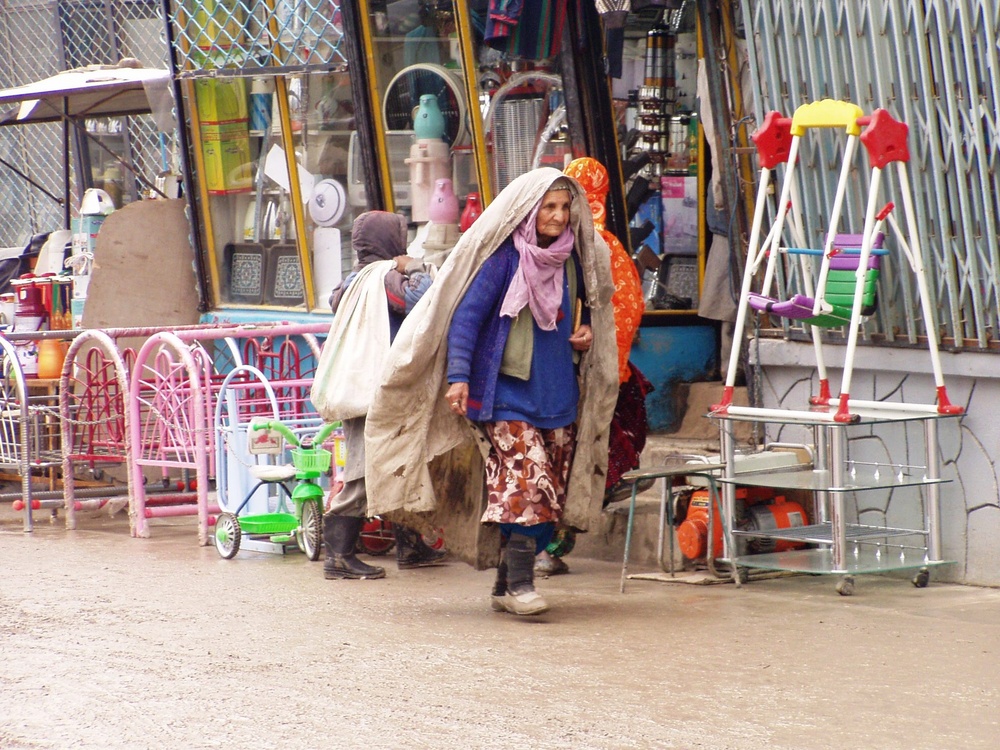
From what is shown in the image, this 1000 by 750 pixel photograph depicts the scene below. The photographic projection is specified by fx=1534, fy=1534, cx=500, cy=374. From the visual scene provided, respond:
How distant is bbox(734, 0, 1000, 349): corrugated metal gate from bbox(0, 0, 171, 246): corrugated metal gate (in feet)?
29.2

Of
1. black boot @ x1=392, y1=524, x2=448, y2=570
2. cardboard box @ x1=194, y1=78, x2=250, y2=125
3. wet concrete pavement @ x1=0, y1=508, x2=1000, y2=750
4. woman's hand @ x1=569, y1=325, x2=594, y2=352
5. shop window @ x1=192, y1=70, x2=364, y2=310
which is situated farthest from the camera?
cardboard box @ x1=194, y1=78, x2=250, y2=125

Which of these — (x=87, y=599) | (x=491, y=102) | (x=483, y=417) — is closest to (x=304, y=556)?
(x=87, y=599)

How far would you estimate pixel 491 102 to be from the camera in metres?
8.98

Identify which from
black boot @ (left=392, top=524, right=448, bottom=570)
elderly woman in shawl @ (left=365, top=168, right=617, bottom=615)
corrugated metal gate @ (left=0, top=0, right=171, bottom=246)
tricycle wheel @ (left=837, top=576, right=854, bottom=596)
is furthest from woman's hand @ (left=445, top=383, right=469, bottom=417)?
corrugated metal gate @ (left=0, top=0, right=171, bottom=246)

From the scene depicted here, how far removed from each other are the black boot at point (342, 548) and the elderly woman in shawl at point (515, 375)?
0.97m

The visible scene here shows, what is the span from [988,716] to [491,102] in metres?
5.45

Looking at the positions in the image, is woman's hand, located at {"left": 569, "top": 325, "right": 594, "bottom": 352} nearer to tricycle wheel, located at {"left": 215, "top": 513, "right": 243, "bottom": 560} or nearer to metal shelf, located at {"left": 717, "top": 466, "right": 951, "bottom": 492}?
metal shelf, located at {"left": 717, "top": 466, "right": 951, "bottom": 492}

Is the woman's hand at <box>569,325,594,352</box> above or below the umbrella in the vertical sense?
below

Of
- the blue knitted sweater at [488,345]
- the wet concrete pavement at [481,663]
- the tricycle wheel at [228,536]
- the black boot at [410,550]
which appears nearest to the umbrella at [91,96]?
the tricycle wheel at [228,536]

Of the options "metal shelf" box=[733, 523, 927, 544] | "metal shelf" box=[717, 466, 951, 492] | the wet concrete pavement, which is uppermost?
"metal shelf" box=[717, 466, 951, 492]

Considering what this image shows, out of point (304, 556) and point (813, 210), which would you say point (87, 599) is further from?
point (813, 210)

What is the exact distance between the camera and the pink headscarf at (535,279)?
5.89 metres

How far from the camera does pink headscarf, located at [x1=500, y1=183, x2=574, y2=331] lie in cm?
589

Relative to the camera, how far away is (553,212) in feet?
19.5
